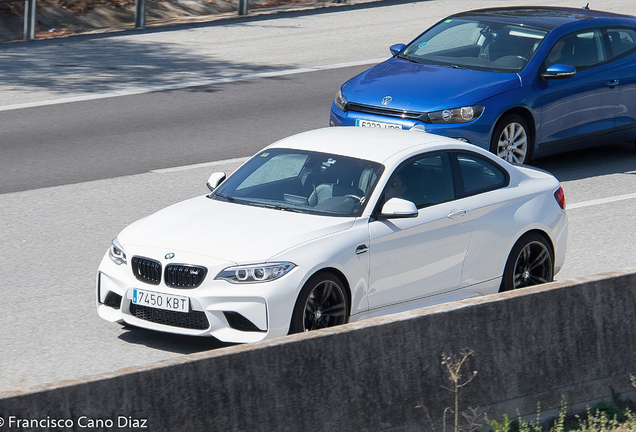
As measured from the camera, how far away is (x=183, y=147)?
13180 mm

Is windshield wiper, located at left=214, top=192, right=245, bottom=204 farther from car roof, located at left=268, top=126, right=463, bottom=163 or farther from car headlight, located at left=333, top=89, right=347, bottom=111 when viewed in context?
car headlight, located at left=333, top=89, right=347, bottom=111

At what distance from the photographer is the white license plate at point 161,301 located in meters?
6.65

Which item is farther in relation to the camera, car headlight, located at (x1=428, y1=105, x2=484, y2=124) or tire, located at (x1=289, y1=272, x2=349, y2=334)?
car headlight, located at (x1=428, y1=105, x2=484, y2=124)

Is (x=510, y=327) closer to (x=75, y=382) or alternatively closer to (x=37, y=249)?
(x=75, y=382)

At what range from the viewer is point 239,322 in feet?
21.7

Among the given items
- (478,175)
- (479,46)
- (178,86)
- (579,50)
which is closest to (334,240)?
(478,175)

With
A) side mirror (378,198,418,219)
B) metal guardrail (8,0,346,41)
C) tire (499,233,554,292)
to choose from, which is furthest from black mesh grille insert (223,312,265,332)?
metal guardrail (8,0,346,41)

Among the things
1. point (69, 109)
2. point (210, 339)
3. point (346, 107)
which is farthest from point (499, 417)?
point (69, 109)

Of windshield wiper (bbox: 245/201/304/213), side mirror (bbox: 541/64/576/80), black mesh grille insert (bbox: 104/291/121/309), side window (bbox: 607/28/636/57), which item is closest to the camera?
black mesh grille insert (bbox: 104/291/121/309)

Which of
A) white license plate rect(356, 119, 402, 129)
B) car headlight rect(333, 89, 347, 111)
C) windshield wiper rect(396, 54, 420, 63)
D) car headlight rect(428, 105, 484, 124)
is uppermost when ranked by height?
windshield wiper rect(396, 54, 420, 63)

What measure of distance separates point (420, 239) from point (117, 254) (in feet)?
7.24

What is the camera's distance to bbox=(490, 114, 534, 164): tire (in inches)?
456

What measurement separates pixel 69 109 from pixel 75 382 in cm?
1092

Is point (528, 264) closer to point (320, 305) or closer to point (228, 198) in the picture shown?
point (320, 305)
